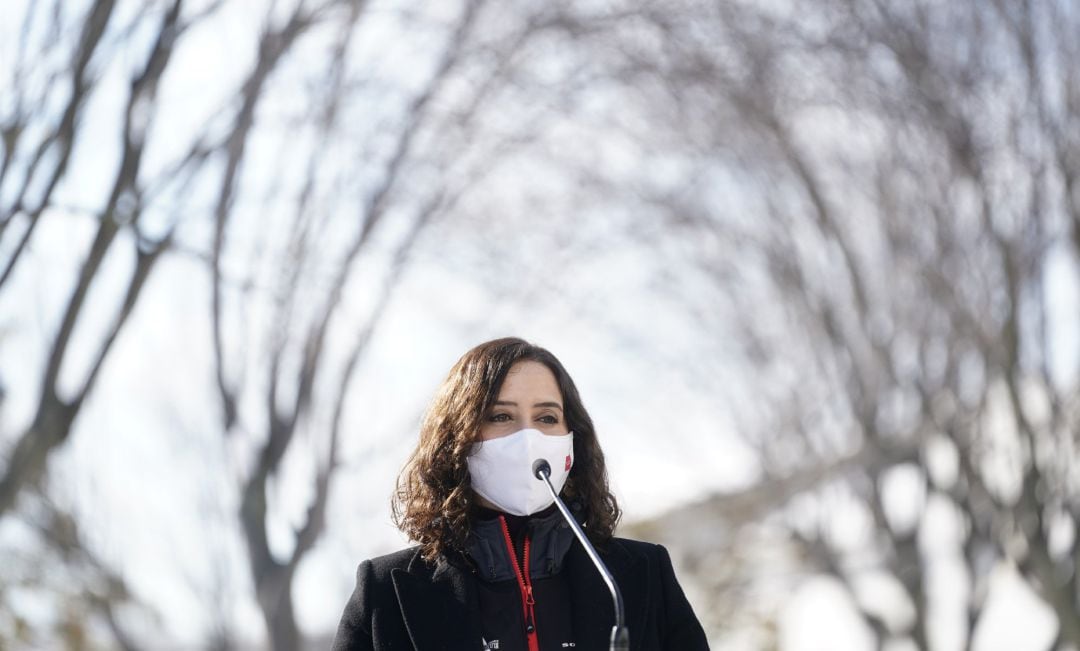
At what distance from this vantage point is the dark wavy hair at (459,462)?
3766 mm

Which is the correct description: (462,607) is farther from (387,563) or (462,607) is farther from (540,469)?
(540,469)

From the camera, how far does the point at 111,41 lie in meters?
8.53

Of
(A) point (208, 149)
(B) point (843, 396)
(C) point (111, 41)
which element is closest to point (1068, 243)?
(B) point (843, 396)

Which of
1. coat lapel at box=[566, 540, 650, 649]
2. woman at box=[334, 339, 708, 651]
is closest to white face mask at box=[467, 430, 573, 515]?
woman at box=[334, 339, 708, 651]

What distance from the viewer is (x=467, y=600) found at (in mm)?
3658

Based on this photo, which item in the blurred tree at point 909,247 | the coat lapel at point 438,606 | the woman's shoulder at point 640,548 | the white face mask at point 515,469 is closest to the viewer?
the coat lapel at point 438,606

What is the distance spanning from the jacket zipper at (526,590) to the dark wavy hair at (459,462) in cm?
10

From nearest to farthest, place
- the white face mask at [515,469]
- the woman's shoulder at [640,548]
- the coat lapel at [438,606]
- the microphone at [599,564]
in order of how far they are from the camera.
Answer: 1. the microphone at [599,564]
2. the coat lapel at [438,606]
3. the white face mask at [515,469]
4. the woman's shoulder at [640,548]

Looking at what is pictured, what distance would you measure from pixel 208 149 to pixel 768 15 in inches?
235

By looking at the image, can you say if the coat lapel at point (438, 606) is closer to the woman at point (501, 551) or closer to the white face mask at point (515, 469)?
the woman at point (501, 551)

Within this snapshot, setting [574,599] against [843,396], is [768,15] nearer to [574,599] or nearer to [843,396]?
[843,396]

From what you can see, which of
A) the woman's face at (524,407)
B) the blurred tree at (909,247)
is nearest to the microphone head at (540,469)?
the woman's face at (524,407)

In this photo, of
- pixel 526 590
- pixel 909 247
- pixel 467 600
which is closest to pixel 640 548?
pixel 526 590

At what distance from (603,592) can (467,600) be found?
303 millimetres
